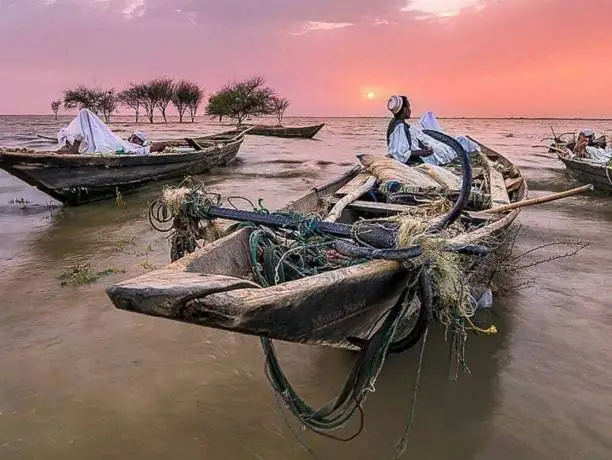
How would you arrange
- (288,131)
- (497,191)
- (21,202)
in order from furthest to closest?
(288,131)
(21,202)
(497,191)

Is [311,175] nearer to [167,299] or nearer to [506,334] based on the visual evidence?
[506,334]

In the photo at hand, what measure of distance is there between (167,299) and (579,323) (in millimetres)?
4039

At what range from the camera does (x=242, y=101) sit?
45750 millimetres

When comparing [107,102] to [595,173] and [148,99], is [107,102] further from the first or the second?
[595,173]

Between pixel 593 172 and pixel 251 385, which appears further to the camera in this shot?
pixel 593 172

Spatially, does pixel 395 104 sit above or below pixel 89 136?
above

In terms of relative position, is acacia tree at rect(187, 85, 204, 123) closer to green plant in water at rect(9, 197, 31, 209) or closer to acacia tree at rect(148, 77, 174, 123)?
acacia tree at rect(148, 77, 174, 123)

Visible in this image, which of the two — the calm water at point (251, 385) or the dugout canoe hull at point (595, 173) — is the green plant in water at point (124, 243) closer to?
the calm water at point (251, 385)

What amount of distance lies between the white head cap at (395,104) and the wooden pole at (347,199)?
1525mm

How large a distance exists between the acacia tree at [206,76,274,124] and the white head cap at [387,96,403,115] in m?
40.0

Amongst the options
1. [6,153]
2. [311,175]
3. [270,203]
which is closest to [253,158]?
[311,175]

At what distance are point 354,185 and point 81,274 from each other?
323 centimetres

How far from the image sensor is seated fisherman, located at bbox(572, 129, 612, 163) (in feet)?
36.2

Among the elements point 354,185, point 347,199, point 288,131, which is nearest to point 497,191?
point 354,185
